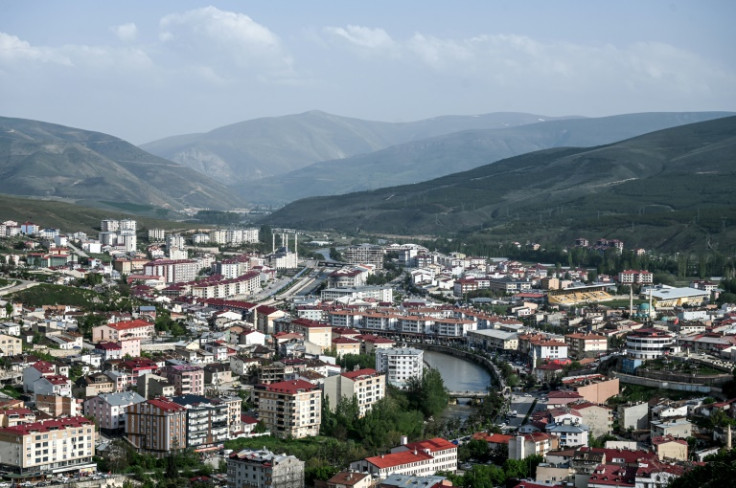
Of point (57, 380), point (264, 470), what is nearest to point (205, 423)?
point (264, 470)

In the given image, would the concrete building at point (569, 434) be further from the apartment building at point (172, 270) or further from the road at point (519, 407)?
the apartment building at point (172, 270)

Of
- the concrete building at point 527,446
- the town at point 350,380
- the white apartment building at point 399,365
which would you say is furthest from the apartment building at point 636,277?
the concrete building at point 527,446

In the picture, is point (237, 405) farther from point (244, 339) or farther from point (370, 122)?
point (370, 122)

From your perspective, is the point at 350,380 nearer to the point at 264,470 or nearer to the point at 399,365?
the point at 399,365

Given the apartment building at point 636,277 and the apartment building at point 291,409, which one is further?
the apartment building at point 636,277

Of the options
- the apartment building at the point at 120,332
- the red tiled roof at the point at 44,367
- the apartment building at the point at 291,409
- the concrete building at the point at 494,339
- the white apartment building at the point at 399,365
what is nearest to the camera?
the apartment building at the point at 291,409

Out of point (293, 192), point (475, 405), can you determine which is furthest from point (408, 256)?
point (293, 192)
